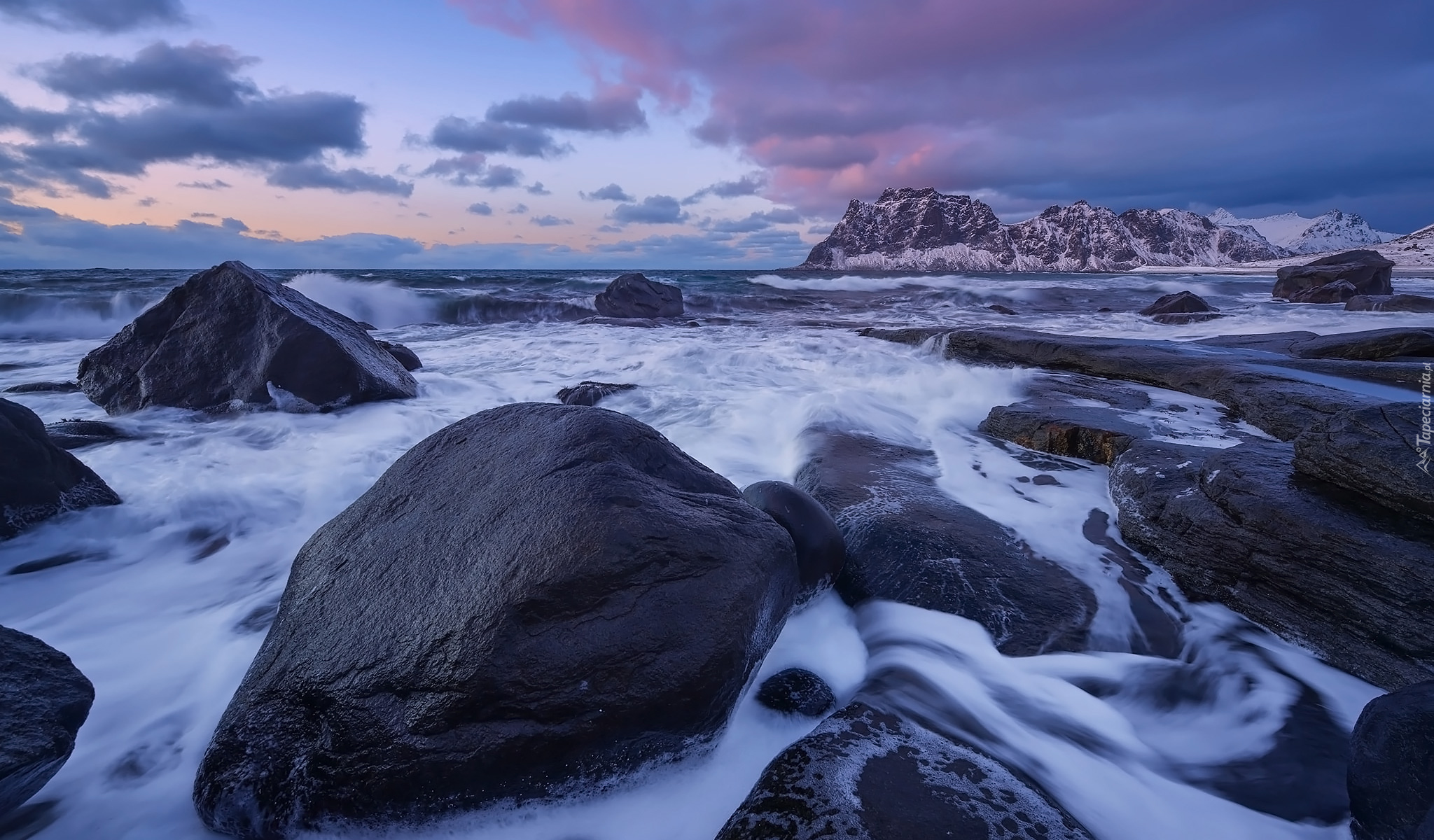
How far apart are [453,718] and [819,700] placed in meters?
1.26

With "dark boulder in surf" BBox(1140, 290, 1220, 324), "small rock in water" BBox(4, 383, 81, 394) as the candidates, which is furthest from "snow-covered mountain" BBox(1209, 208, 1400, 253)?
"small rock in water" BBox(4, 383, 81, 394)

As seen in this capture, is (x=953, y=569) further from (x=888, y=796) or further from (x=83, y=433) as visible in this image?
(x=83, y=433)

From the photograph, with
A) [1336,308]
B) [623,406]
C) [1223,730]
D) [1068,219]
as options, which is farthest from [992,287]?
[1068,219]

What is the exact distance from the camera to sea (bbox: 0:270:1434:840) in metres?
1.99

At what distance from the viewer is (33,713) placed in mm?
1723

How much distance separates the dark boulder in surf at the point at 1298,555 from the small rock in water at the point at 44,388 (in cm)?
1054

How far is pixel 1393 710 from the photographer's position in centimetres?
170

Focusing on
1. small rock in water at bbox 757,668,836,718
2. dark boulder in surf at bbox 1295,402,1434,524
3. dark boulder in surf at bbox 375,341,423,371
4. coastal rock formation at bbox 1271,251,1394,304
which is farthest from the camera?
coastal rock formation at bbox 1271,251,1394,304

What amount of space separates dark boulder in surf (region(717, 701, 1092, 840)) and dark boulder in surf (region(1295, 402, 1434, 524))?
2.07 meters

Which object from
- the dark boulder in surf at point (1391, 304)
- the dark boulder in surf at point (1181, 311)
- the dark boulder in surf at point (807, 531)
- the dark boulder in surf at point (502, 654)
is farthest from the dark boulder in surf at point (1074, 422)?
the dark boulder in surf at point (1391, 304)

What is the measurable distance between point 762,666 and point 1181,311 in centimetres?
1857

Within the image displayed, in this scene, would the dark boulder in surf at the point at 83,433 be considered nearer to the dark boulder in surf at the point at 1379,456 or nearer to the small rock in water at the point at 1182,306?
the dark boulder in surf at the point at 1379,456

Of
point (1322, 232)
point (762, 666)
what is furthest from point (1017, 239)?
point (762, 666)

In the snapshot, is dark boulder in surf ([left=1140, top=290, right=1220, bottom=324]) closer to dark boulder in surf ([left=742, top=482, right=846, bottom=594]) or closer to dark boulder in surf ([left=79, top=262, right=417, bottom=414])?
dark boulder in surf ([left=742, top=482, right=846, bottom=594])
